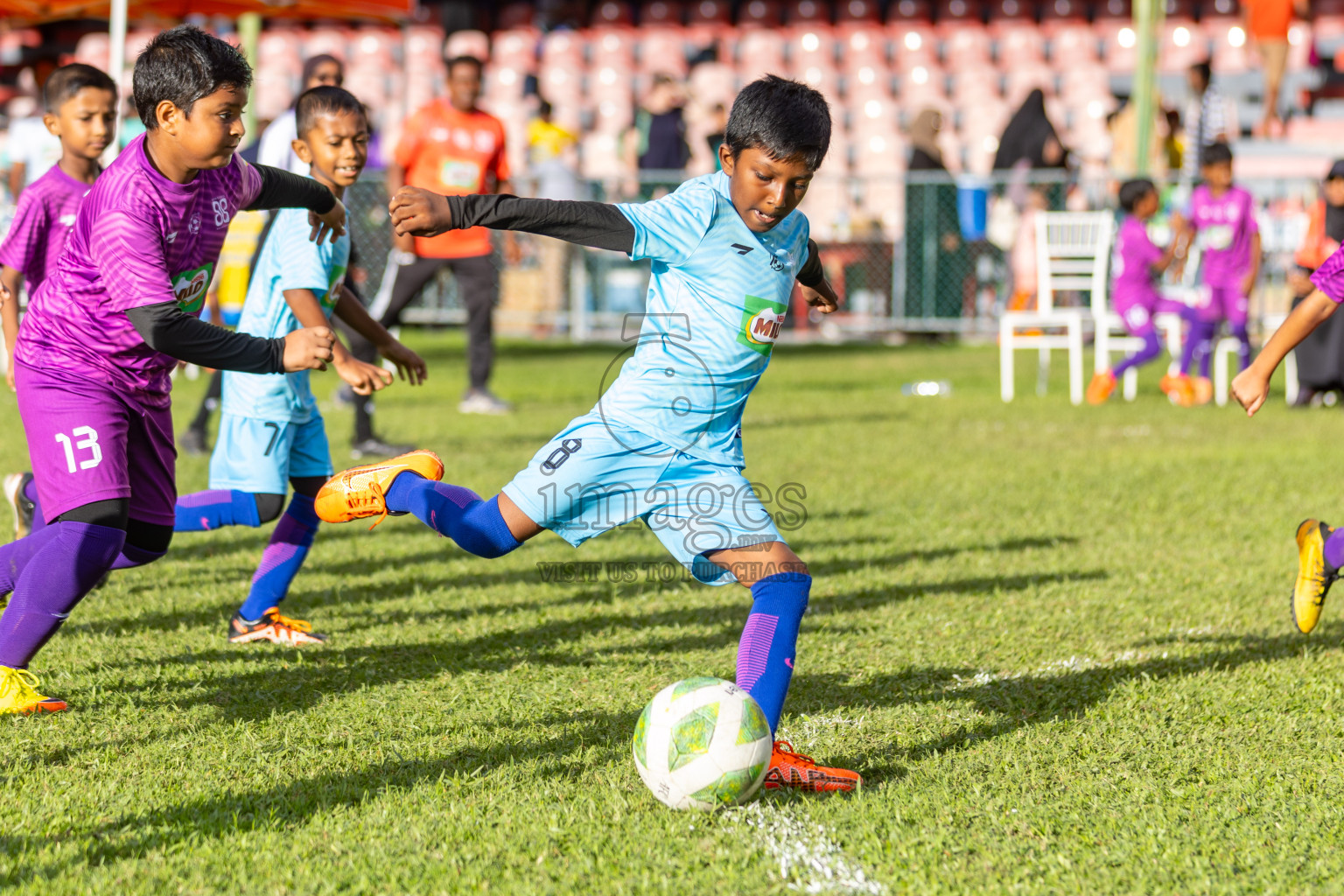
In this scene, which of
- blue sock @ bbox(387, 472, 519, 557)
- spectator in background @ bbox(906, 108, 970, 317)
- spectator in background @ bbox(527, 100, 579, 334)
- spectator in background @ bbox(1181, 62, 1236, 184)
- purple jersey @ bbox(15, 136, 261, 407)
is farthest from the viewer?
spectator in background @ bbox(906, 108, 970, 317)

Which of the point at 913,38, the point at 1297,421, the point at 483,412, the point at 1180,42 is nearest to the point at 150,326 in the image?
the point at 483,412

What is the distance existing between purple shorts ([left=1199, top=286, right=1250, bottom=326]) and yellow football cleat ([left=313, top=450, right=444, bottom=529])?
9.22m

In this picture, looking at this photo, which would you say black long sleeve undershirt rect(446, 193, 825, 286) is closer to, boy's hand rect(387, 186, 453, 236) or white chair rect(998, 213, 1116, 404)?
boy's hand rect(387, 186, 453, 236)

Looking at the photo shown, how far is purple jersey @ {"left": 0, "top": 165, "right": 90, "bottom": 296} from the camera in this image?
4477mm

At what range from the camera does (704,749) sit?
2.93 m

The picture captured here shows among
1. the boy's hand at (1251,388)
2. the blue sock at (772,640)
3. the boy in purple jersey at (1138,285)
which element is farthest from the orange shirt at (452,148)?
the blue sock at (772,640)

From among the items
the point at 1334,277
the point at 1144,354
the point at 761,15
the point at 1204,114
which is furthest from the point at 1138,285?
the point at 761,15

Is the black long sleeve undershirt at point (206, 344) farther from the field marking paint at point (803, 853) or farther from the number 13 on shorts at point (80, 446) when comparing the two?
the field marking paint at point (803, 853)

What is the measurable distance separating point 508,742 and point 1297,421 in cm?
845

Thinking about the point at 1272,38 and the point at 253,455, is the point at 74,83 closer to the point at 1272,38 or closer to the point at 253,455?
the point at 253,455

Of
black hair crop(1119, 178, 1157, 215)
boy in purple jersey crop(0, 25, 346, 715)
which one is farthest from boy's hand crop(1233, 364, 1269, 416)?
black hair crop(1119, 178, 1157, 215)

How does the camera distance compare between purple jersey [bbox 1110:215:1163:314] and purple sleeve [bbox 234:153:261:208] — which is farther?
purple jersey [bbox 1110:215:1163:314]

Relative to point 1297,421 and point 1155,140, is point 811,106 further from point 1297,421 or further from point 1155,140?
point 1155,140

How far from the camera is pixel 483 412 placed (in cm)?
1002
